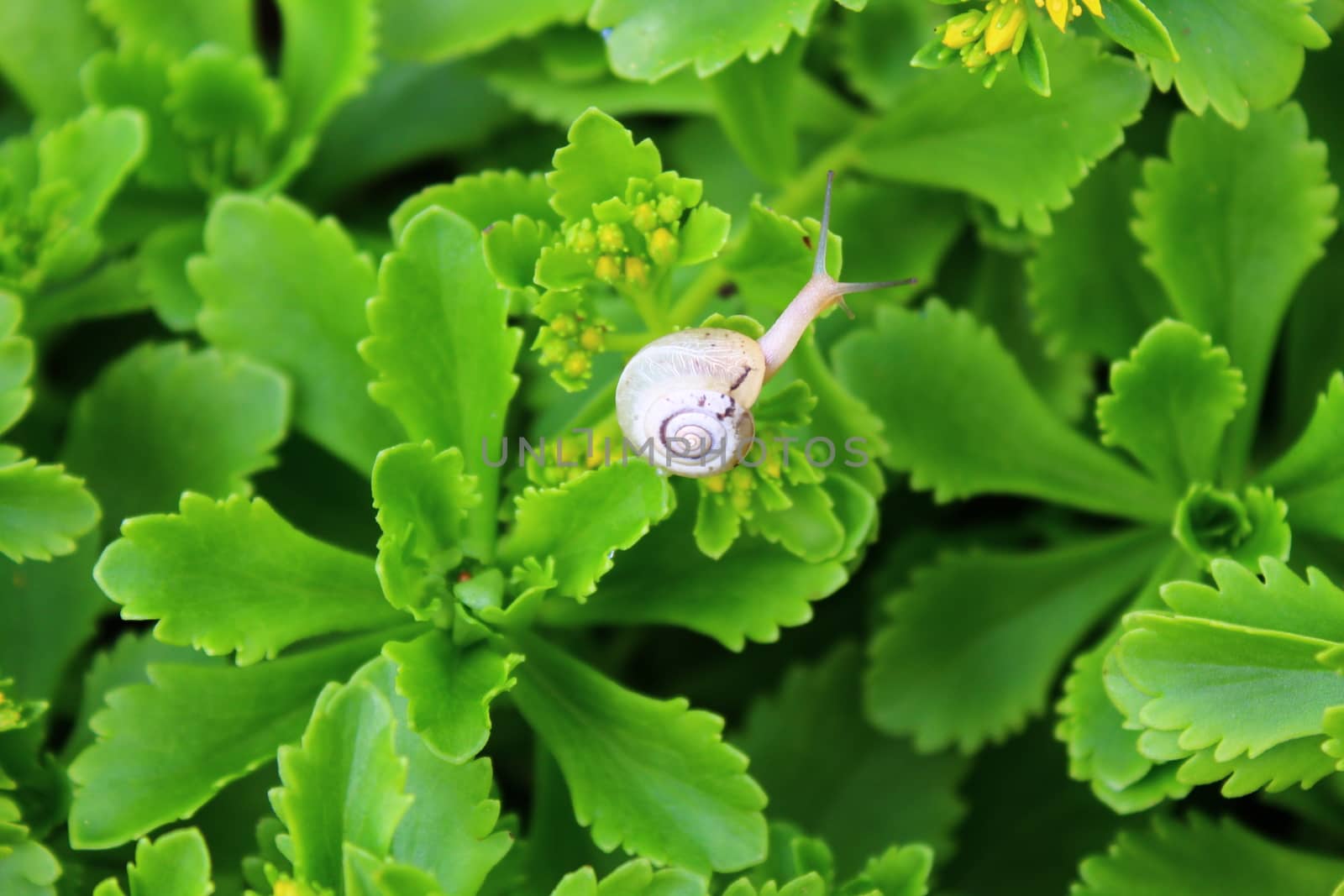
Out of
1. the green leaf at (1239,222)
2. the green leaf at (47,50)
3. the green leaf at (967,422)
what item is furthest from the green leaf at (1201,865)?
the green leaf at (47,50)

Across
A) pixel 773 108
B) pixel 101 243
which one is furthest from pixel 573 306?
pixel 101 243

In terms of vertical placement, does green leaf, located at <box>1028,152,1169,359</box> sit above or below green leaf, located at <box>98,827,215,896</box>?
above

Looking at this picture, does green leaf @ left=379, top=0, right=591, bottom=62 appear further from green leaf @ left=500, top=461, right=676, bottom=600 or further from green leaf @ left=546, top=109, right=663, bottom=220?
green leaf @ left=500, top=461, right=676, bottom=600

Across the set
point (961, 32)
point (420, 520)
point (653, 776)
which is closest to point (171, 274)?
point (420, 520)

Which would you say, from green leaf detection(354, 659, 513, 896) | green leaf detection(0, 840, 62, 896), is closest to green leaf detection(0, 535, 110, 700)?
green leaf detection(0, 840, 62, 896)

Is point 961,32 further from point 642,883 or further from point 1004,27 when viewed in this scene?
point 642,883
